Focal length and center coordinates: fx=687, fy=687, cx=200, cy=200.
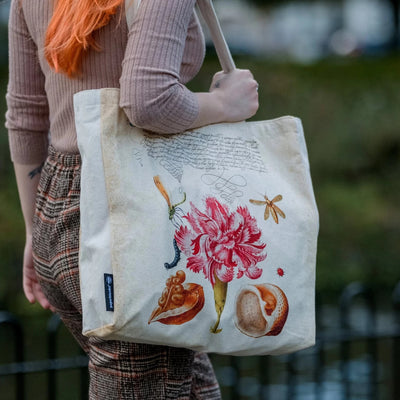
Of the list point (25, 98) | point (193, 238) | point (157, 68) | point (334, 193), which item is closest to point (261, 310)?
point (193, 238)

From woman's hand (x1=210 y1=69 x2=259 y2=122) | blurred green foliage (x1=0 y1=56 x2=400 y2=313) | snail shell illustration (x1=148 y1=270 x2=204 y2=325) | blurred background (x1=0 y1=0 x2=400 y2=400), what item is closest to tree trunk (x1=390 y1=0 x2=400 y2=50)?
blurred background (x1=0 y1=0 x2=400 y2=400)

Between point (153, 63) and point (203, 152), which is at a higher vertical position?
point (153, 63)

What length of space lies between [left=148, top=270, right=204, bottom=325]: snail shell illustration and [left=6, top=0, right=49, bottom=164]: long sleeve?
22.9 inches

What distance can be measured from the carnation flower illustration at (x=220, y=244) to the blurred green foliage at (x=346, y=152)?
5815 millimetres

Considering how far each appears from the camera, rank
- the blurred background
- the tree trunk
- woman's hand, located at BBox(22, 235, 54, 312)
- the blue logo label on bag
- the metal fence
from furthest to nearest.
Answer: the tree trunk, the blurred background, the metal fence, woman's hand, located at BBox(22, 235, 54, 312), the blue logo label on bag

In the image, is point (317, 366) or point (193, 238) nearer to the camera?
point (193, 238)

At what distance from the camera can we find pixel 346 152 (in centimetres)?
844

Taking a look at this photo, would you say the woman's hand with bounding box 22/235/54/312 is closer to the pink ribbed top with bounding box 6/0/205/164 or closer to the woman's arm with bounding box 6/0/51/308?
the woman's arm with bounding box 6/0/51/308

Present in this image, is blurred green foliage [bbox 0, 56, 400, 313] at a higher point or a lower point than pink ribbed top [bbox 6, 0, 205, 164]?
higher

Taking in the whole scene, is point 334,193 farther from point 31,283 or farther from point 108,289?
point 108,289

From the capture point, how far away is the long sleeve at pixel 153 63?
4.39 feet

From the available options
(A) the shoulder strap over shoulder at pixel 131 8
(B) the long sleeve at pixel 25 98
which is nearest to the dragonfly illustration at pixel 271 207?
(A) the shoulder strap over shoulder at pixel 131 8

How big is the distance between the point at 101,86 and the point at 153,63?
0.55 feet

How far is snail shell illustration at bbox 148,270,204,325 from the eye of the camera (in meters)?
1.33
